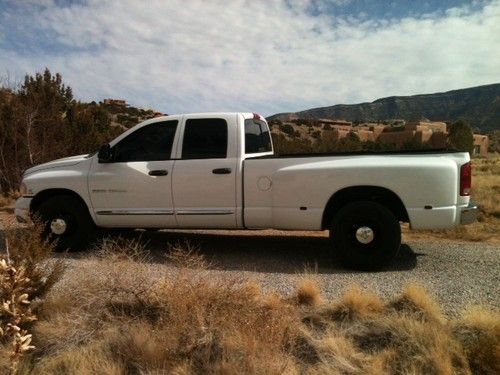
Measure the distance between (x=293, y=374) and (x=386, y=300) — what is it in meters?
1.96

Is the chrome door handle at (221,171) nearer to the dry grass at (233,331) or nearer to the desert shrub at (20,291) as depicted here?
the dry grass at (233,331)

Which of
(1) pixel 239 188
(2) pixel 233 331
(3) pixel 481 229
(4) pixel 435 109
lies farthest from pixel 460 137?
(4) pixel 435 109

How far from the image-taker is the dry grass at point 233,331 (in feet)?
12.4

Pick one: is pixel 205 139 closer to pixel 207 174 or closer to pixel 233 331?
pixel 207 174

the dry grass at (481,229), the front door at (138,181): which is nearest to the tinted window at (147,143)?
the front door at (138,181)

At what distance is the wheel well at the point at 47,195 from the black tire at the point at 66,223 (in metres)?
0.10

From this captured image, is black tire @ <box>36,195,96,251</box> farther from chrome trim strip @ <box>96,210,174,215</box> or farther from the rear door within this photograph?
the rear door

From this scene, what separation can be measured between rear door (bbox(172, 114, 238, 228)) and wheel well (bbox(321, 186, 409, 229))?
1.30 m

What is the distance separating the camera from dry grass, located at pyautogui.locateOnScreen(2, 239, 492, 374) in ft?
12.4

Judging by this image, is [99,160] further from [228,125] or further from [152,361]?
[152,361]

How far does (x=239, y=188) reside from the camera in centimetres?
695

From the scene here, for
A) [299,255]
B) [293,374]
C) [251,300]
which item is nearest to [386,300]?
[251,300]

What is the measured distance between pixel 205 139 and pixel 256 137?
96 cm

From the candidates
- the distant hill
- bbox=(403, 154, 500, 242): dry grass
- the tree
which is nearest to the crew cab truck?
bbox=(403, 154, 500, 242): dry grass
